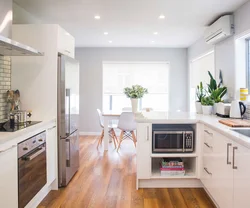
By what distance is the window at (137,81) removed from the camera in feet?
22.5

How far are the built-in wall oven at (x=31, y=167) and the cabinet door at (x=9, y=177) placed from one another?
7 centimetres

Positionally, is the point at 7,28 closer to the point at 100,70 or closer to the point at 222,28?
the point at 222,28

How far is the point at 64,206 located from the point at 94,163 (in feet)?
5.22

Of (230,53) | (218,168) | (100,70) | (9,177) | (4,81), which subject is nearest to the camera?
(9,177)

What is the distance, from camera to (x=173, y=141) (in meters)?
3.10

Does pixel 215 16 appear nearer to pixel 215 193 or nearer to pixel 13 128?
pixel 215 193

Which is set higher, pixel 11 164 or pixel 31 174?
pixel 11 164

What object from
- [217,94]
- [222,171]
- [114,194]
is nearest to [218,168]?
[222,171]

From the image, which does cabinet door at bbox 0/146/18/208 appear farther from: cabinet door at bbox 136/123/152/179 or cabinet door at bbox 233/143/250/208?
cabinet door at bbox 233/143/250/208

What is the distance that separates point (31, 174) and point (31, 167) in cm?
7

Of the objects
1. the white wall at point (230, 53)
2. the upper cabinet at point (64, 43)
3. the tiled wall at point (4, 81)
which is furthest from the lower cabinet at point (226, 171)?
the tiled wall at point (4, 81)

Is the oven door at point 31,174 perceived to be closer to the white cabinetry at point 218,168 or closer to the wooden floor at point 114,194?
the wooden floor at point 114,194

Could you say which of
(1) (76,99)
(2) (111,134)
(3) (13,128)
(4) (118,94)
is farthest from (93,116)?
(3) (13,128)

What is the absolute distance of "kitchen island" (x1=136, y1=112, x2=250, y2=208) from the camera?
1852 millimetres
